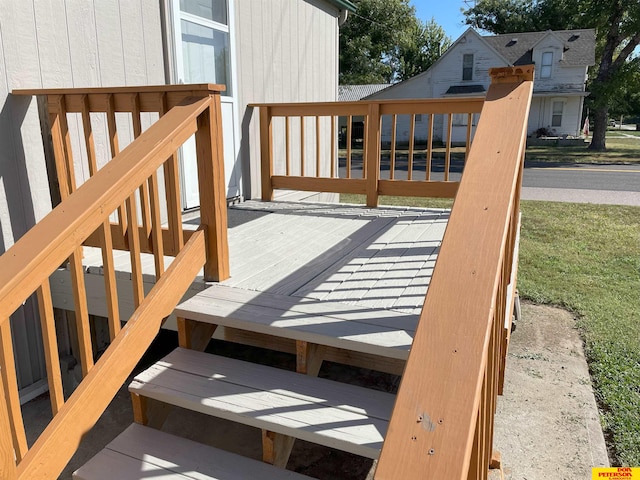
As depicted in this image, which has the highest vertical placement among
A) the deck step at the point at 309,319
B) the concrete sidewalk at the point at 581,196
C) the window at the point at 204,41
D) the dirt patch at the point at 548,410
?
the window at the point at 204,41

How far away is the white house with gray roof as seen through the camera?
2461 cm

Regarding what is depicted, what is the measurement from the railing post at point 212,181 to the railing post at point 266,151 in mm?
2443

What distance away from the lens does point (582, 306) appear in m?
4.13

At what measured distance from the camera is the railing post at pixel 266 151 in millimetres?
4844

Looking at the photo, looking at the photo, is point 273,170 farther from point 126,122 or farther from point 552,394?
point 552,394

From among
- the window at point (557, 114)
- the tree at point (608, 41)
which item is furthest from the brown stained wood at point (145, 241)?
the window at point (557, 114)

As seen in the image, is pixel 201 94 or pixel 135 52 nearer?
pixel 201 94

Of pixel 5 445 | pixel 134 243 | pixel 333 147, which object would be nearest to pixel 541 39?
pixel 333 147

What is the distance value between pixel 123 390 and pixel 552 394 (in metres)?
2.54

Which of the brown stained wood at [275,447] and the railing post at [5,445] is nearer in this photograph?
the railing post at [5,445]

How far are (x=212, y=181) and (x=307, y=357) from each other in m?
0.92

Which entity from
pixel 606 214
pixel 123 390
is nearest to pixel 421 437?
pixel 123 390

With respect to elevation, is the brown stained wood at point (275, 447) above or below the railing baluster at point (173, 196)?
below

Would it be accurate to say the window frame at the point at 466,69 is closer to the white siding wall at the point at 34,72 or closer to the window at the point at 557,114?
the window at the point at 557,114
